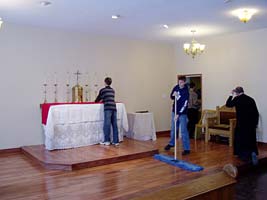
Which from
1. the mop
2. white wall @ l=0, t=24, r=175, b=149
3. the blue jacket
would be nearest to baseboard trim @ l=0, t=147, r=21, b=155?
white wall @ l=0, t=24, r=175, b=149

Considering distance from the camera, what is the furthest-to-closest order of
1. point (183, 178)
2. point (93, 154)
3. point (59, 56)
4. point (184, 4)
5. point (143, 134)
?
point (143, 134) → point (59, 56) → point (93, 154) → point (184, 4) → point (183, 178)

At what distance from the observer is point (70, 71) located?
6855 millimetres

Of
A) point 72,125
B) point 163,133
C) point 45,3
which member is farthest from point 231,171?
point 163,133

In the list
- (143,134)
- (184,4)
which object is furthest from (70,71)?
(184,4)

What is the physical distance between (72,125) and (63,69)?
146 cm

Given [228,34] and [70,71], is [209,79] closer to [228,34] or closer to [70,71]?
[228,34]

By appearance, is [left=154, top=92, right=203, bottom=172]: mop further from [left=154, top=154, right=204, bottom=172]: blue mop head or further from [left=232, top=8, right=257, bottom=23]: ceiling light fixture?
[left=232, top=8, right=257, bottom=23]: ceiling light fixture

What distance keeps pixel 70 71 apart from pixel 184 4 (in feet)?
10.8

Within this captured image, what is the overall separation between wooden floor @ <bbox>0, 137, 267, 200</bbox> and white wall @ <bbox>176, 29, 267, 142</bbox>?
5.55 ft

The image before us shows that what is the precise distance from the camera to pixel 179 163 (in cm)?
493

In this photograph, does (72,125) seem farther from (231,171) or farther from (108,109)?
(231,171)

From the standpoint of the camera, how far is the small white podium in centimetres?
709

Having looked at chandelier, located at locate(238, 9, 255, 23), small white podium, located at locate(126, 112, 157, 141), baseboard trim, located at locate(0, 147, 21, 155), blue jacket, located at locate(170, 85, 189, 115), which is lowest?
baseboard trim, located at locate(0, 147, 21, 155)

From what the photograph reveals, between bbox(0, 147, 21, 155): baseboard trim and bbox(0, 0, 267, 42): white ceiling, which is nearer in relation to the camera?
bbox(0, 0, 267, 42): white ceiling
